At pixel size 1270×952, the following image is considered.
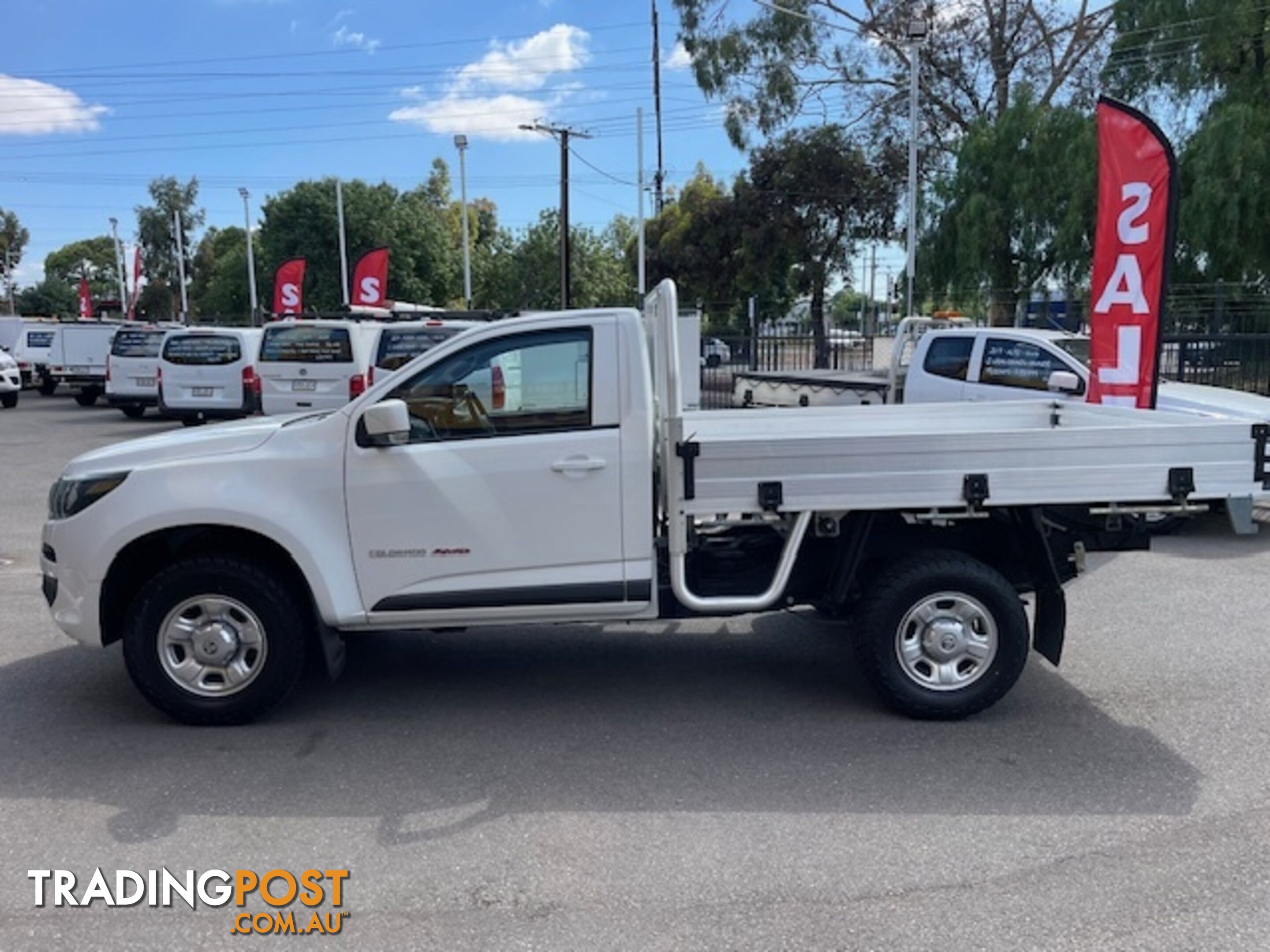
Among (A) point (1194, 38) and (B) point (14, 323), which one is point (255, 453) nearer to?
(A) point (1194, 38)

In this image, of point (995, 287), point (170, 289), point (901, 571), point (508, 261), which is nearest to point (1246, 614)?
point (901, 571)

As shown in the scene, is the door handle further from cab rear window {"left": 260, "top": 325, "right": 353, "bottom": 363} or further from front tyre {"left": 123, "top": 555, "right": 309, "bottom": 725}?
cab rear window {"left": 260, "top": 325, "right": 353, "bottom": 363}

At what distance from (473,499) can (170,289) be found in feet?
279

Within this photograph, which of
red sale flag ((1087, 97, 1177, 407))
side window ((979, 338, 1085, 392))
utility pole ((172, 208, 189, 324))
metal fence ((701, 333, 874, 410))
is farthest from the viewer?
utility pole ((172, 208, 189, 324))

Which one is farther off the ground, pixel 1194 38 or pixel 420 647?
pixel 1194 38

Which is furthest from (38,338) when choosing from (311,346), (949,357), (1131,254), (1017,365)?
(1131,254)

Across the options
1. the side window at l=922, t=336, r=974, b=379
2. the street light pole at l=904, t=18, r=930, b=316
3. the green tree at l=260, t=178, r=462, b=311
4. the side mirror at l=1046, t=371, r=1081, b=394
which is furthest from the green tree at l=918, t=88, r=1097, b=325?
the green tree at l=260, t=178, r=462, b=311

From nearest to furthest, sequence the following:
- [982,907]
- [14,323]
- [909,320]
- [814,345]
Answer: [982,907]
[909,320]
[814,345]
[14,323]

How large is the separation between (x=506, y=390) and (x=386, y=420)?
604mm

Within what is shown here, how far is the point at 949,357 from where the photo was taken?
37.8 feet

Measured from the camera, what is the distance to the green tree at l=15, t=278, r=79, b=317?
94875 millimetres

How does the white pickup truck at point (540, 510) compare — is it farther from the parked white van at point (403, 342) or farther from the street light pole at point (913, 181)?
the street light pole at point (913, 181)

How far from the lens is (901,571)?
204 inches

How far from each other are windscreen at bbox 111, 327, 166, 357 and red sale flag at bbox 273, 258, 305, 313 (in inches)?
383
